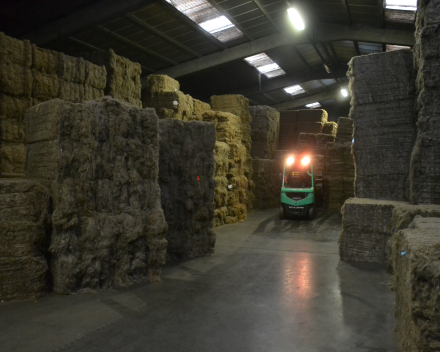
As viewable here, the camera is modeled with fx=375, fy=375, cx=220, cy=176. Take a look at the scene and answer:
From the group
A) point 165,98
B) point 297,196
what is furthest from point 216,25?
point 297,196

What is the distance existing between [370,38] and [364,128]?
23.1ft

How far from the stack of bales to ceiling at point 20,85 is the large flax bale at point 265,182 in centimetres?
951

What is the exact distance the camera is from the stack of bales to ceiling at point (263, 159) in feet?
51.5

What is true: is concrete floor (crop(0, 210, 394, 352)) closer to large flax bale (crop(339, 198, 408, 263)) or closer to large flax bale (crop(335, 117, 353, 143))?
large flax bale (crop(339, 198, 408, 263))

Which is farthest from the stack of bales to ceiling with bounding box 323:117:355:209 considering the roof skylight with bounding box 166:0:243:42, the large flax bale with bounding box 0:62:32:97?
the large flax bale with bounding box 0:62:32:97

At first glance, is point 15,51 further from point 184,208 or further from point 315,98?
point 315,98

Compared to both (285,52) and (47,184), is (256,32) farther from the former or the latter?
(47,184)

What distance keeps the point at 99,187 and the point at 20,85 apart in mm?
2869

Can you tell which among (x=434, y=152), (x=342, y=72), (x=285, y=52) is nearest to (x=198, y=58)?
(x=285, y=52)

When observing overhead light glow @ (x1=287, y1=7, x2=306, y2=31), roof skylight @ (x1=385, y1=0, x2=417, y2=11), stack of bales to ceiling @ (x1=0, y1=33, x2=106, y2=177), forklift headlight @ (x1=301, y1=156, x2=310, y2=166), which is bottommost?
forklift headlight @ (x1=301, y1=156, x2=310, y2=166)

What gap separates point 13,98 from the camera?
6.36m

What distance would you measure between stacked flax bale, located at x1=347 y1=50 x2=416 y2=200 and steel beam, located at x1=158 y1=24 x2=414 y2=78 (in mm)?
6132

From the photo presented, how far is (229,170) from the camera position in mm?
11867

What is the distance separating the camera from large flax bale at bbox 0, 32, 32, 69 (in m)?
6.12
